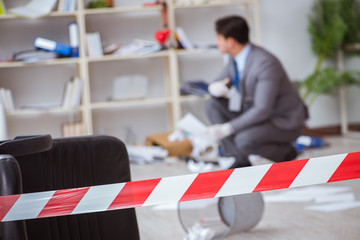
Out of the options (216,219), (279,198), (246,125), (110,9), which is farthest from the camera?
(110,9)

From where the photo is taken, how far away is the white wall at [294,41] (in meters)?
5.31

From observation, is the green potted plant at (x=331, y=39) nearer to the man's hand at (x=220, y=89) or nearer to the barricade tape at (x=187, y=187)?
the man's hand at (x=220, y=89)

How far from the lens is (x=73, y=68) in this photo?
501 cm

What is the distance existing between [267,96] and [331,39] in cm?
220

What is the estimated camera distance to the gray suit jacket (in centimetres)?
314

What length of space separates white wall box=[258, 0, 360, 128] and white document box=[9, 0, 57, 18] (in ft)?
6.54

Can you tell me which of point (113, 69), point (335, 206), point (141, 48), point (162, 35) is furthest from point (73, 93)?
point (335, 206)

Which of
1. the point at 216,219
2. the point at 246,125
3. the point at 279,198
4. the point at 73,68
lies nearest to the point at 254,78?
the point at 246,125

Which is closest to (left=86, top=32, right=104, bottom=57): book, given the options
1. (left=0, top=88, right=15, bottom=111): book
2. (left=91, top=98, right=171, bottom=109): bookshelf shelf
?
(left=91, top=98, right=171, bottom=109): bookshelf shelf

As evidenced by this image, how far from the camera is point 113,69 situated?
507cm

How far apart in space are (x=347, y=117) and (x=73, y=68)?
2691mm

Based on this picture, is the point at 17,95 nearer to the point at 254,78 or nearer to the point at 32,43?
the point at 32,43

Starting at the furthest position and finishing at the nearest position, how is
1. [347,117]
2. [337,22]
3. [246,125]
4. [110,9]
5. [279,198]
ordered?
[347,117] → [337,22] → [110,9] → [246,125] → [279,198]

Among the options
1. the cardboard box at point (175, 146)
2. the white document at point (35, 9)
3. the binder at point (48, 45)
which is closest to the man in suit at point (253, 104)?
the cardboard box at point (175, 146)
